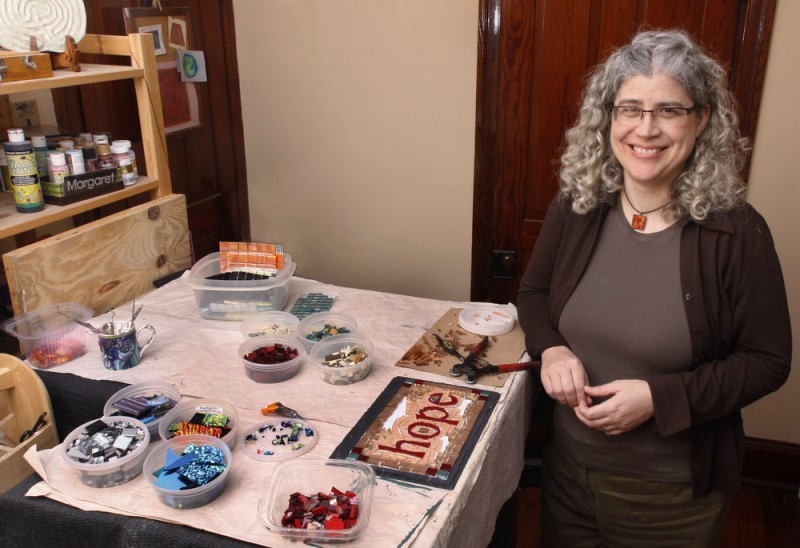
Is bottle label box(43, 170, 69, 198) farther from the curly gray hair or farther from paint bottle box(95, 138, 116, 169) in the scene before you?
the curly gray hair


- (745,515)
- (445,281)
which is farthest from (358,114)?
(745,515)

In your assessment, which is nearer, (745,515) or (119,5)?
(119,5)

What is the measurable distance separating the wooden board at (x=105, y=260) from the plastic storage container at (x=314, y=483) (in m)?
0.81

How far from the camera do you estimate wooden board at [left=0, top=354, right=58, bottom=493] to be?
140 cm

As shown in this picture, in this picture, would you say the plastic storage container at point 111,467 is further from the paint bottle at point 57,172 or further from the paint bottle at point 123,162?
the paint bottle at point 123,162

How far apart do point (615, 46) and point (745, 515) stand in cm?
168

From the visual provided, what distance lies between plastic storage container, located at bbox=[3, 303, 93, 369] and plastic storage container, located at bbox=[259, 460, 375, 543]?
687 millimetres

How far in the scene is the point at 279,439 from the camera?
1294 mm

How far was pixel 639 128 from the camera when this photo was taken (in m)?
1.31

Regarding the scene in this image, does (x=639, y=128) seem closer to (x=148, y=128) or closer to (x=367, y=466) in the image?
(x=367, y=466)

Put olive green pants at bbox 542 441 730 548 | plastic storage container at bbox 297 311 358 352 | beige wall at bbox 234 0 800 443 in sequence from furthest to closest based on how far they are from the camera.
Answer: beige wall at bbox 234 0 800 443
plastic storage container at bbox 297 311 358 352
olive green pants at bbox 542 441 730 548

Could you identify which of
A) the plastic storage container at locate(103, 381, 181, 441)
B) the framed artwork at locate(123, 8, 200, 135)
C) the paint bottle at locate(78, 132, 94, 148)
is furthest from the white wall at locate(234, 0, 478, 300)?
the plastic storage container at locate(103, 381, 181, 441)

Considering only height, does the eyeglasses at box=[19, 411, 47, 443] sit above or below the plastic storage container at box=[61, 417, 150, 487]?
below

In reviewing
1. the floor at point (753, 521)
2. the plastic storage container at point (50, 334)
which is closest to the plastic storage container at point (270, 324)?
the plastic storage container at point (50, 334)
